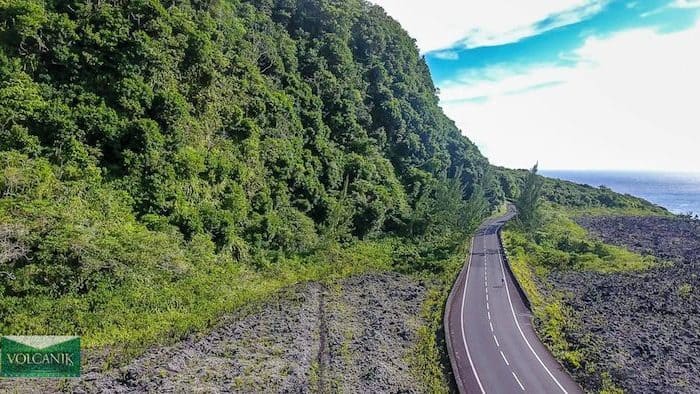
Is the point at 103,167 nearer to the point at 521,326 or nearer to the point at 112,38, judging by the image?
the point at 112,38

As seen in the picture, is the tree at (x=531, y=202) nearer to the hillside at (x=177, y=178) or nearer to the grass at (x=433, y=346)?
the hillside at (x=177, y=178)

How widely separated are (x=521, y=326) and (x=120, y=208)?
33538 mm

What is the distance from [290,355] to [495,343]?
15.4 meters

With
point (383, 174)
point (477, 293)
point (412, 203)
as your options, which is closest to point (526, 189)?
point (412, 203)

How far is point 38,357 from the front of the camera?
70.1 feet

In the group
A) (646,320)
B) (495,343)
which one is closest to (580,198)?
(646,320)

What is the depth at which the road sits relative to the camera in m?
25.3

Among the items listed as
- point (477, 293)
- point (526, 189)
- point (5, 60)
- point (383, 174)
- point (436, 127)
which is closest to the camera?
point (5, 60)

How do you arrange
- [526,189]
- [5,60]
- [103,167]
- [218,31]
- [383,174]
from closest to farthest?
1. [5,60]
2. [103,167]
3. [218,31]
4. [383,174]
5. [526,189]

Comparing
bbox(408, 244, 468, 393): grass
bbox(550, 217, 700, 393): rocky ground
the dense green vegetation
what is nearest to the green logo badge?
the dense green vegetation

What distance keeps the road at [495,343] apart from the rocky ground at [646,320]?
4228 millimetres

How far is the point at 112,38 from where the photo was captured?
34.4 m

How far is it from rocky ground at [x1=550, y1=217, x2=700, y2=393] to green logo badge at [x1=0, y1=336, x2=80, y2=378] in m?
32.4

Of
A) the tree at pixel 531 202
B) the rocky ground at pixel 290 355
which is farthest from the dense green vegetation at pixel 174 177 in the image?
the tree at pixel 531 202
